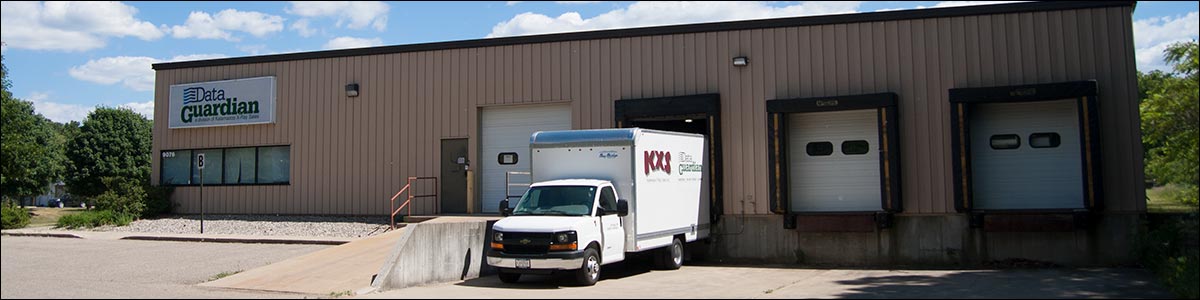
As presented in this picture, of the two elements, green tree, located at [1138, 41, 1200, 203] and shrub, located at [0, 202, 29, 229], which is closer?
green tree, located at [1138, 41, 1200, 203]

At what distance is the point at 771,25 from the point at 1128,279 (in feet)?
27.6

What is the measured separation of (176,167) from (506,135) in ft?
35.8

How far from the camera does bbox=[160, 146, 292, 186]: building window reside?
2441 centimetres

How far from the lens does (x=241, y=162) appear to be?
81.7ft

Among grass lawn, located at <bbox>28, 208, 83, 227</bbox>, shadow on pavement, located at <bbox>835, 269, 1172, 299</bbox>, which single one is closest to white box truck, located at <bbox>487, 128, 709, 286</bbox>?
shadow on pavement, located at <bbox>835, 269, 1172, 299</bbox>

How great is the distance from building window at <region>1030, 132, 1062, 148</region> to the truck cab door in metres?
8.85

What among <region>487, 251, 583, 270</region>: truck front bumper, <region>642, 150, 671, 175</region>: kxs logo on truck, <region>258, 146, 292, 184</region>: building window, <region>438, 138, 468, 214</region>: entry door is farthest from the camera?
<region>258, 146, 292, 184</region>: building window

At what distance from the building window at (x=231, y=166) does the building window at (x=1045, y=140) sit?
18495mm

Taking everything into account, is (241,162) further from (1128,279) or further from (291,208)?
(1128,279)

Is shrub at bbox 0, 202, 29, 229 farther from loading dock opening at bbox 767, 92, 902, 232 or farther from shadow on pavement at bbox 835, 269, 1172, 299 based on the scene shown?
shadow on pavement at bbox 835, 269, 1172, 299

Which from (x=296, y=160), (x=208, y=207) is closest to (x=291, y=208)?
(x=296, y=160)

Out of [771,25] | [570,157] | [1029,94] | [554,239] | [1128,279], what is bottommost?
[1128,279]

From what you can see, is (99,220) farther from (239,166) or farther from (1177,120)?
(1177,120)

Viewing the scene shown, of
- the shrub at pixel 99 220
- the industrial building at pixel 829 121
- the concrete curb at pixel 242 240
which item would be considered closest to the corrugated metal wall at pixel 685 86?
the industrial building at pixel 829 121
